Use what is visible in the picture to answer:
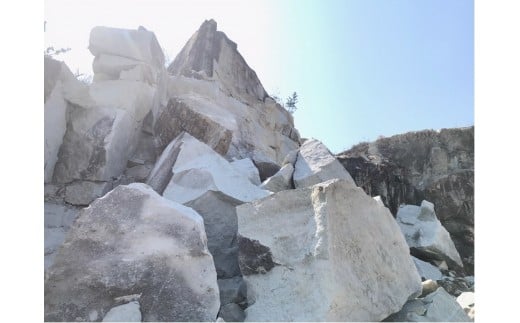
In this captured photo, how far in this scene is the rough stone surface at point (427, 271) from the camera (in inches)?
132

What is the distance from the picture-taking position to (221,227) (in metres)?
2.95

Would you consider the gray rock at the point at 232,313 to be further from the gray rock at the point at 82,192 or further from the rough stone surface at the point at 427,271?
the gray rock at the point at 82,192

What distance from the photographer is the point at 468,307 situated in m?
2.55

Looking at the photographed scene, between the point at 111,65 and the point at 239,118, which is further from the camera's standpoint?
the point at 239,118

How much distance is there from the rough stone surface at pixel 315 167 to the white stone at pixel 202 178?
23.3 inches

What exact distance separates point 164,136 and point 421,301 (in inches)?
97.9

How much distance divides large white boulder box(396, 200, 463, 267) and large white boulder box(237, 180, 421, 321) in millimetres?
1386

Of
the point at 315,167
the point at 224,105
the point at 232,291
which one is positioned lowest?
the point at 232,291

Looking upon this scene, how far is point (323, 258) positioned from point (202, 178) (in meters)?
1.31

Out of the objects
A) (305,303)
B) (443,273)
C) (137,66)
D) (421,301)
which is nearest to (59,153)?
(137,66)

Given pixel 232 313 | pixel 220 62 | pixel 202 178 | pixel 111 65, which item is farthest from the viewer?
pixel 220 62

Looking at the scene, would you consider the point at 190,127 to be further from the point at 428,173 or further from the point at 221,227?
the point at 428,173

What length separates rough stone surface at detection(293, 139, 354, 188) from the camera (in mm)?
3787

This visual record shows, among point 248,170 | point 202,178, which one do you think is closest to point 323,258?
point 202,178
